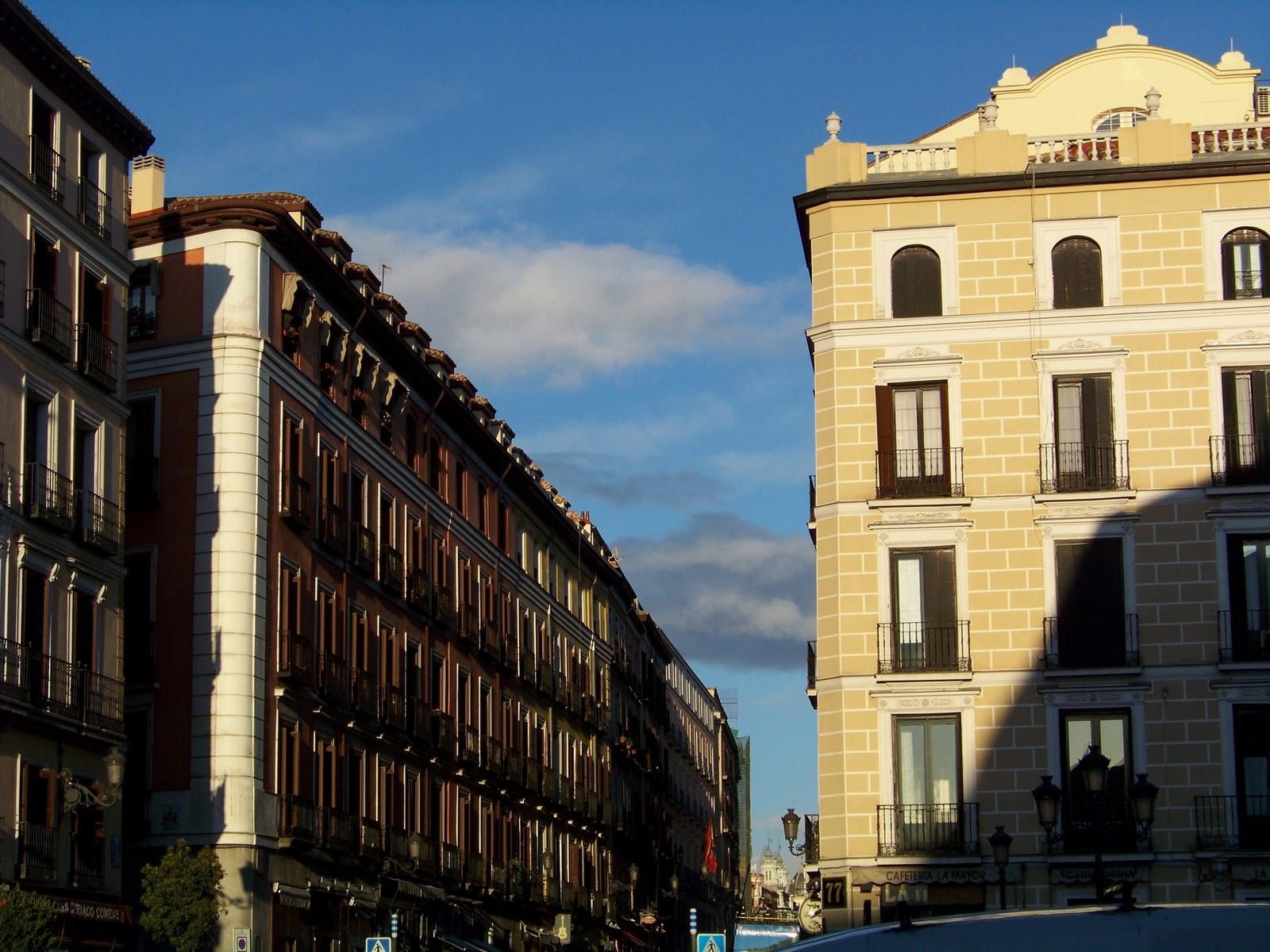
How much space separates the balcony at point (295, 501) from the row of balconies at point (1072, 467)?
15.1 metres

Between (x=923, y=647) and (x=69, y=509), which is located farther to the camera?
(x=923, y=647)

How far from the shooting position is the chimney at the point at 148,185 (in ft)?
165

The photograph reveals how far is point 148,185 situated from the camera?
165 ft

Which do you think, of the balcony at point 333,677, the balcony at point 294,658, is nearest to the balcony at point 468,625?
the balcony at point 333,677

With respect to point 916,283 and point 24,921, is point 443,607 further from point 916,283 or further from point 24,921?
point 24,921

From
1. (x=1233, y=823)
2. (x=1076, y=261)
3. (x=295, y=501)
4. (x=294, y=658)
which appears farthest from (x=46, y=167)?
(x=1233, y=823)

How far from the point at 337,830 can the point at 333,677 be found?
13.1 ft

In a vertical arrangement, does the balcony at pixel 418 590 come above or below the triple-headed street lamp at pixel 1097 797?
above

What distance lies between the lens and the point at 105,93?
1626 inches

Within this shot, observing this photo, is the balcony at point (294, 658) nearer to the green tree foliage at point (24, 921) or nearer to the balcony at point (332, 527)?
the balcony at point (332, 527)

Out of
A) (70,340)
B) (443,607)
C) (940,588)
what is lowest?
(940,588)

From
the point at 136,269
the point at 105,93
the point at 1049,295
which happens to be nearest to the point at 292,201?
the point at 136,269

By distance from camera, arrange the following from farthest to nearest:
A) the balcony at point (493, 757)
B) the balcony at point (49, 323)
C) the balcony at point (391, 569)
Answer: the balcony at point (493, 757) → the balcony at point (391, 569) → the balcony at point (49, 323)

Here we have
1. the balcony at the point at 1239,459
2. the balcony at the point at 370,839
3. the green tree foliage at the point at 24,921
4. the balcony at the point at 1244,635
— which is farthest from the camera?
the balcony at the point at 370,839
